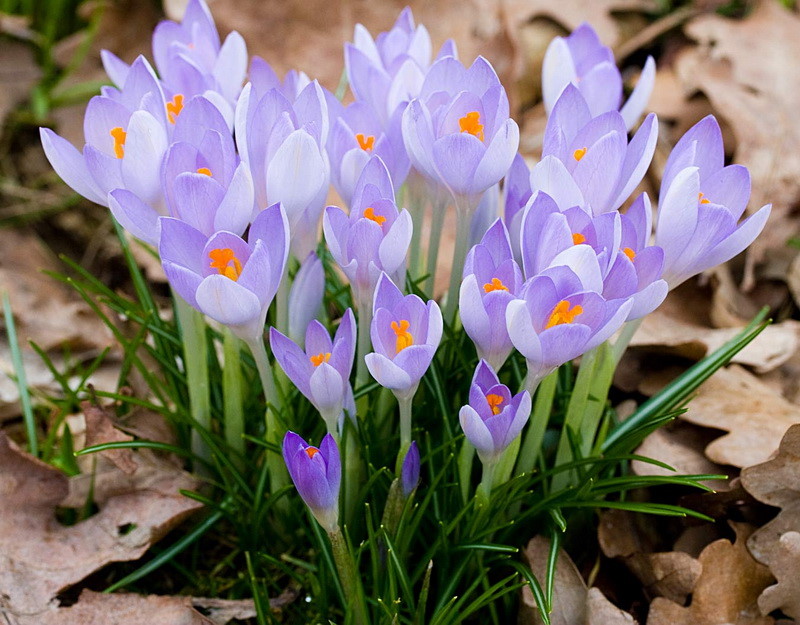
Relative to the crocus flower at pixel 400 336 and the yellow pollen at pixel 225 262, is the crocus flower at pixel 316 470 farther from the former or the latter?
the yellow pollen at pixel 225 262

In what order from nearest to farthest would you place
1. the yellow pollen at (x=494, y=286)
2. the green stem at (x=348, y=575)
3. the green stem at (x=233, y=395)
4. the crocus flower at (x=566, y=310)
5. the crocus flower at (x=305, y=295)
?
the crocus flower at (x=566, y=310), the yellow pollen at (x=494, y=286), the green stem at (x=348, y=575), the crocus flower at (x=305, y=295), the green stem at (x=233, y=395)

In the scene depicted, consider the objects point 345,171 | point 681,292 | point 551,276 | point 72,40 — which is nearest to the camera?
point 551,276

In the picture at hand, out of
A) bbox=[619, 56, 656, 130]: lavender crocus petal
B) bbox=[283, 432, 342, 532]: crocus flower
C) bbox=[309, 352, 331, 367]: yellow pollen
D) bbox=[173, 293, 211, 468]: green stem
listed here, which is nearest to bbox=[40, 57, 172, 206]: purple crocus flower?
bbox=[173, 293, 211, 468]: green stem

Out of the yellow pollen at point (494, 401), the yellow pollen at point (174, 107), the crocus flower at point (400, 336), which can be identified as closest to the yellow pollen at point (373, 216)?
the crocus flower at point (400, 336)

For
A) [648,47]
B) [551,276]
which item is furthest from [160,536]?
[648,47]

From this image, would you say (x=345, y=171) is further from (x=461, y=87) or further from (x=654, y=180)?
(x=654, y=180)
